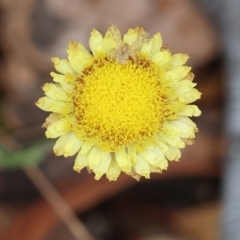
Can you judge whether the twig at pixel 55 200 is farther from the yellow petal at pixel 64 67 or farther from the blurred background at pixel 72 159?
the yellow petal at pixel 64 67

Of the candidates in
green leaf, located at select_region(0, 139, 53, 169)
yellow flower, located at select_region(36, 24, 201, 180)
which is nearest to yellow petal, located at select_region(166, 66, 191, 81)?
yellow flower, located at select_region(36, 24, 201, 180)

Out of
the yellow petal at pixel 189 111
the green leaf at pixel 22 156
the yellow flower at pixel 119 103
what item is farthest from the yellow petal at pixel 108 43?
the green leaf at pixel 22 156

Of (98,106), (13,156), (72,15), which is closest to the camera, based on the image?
(98,106)

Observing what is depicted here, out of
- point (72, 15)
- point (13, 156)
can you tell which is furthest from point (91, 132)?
point (72, 15)

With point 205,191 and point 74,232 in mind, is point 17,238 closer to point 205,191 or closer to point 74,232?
point 74,232

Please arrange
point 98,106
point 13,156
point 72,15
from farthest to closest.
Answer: point 72,15 → point 13,156 → point 98,106

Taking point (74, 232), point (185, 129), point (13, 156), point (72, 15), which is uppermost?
point (72, 15)

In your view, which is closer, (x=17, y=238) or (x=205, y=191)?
(x=17, y=238)
